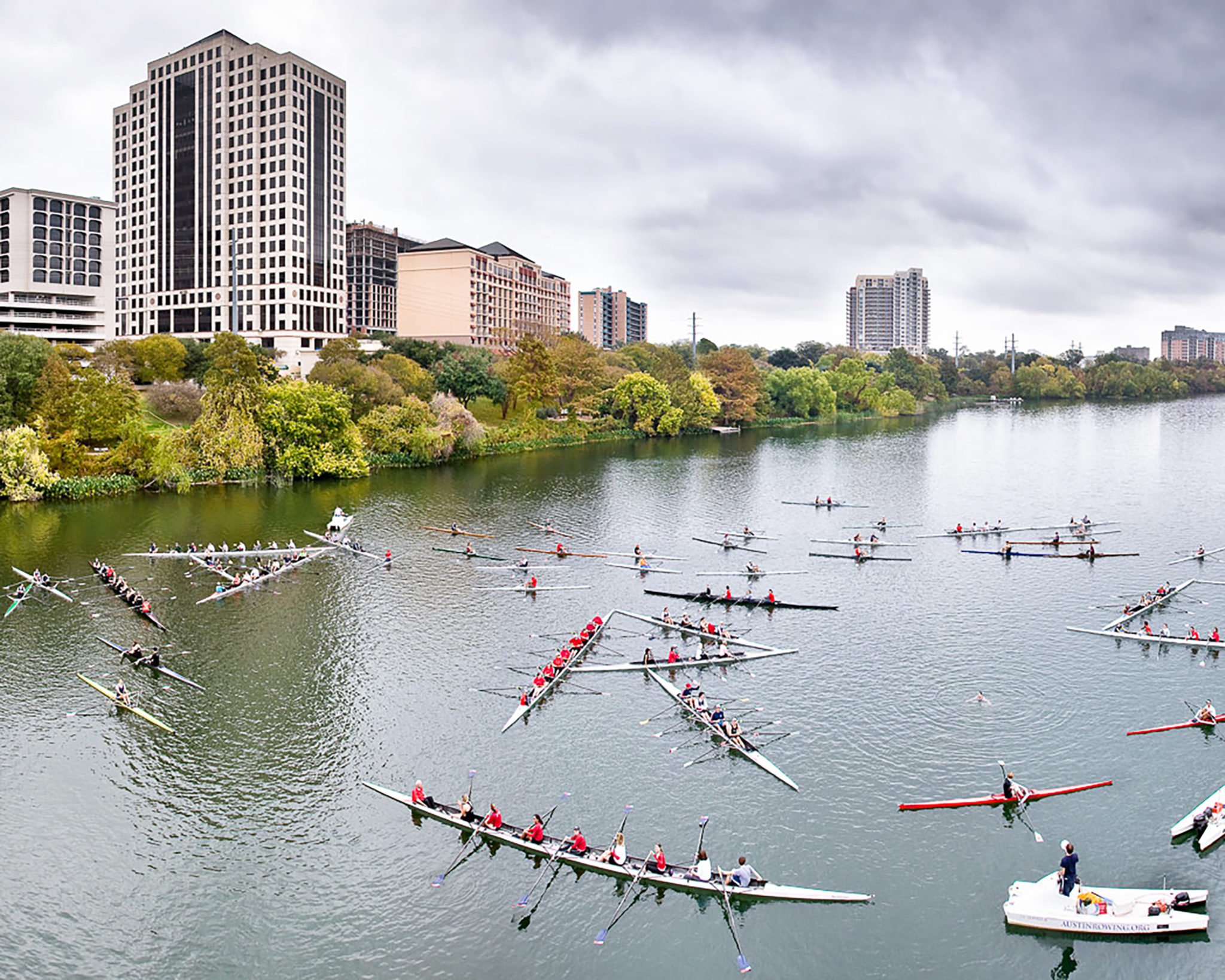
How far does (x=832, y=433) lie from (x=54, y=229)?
9937cm

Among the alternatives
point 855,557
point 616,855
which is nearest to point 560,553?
point 855,557

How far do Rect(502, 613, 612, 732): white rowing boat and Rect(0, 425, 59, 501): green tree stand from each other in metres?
43.5

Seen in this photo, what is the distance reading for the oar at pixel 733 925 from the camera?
19.2 m

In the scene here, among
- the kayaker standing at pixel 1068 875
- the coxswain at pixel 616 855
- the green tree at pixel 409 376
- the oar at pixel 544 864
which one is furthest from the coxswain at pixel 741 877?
the green tree at pixel 409 376

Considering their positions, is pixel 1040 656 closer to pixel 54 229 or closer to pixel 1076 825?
pixel 1076 825

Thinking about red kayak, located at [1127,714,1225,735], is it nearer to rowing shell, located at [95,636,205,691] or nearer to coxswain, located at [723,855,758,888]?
coxswain, located at [723,855,758,888]

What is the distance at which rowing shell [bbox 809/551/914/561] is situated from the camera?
167 feet

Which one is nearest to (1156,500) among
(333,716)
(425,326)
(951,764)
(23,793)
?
(951,764)

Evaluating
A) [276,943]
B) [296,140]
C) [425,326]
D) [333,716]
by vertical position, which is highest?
[296,140]

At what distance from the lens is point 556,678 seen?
108ft

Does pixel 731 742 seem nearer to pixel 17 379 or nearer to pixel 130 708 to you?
pixel 130 708

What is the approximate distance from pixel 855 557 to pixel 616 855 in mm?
32519

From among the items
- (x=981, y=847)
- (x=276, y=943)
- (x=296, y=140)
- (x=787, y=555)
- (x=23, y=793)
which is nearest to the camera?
(x=276, y=943)

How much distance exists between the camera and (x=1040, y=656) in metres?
35.2
